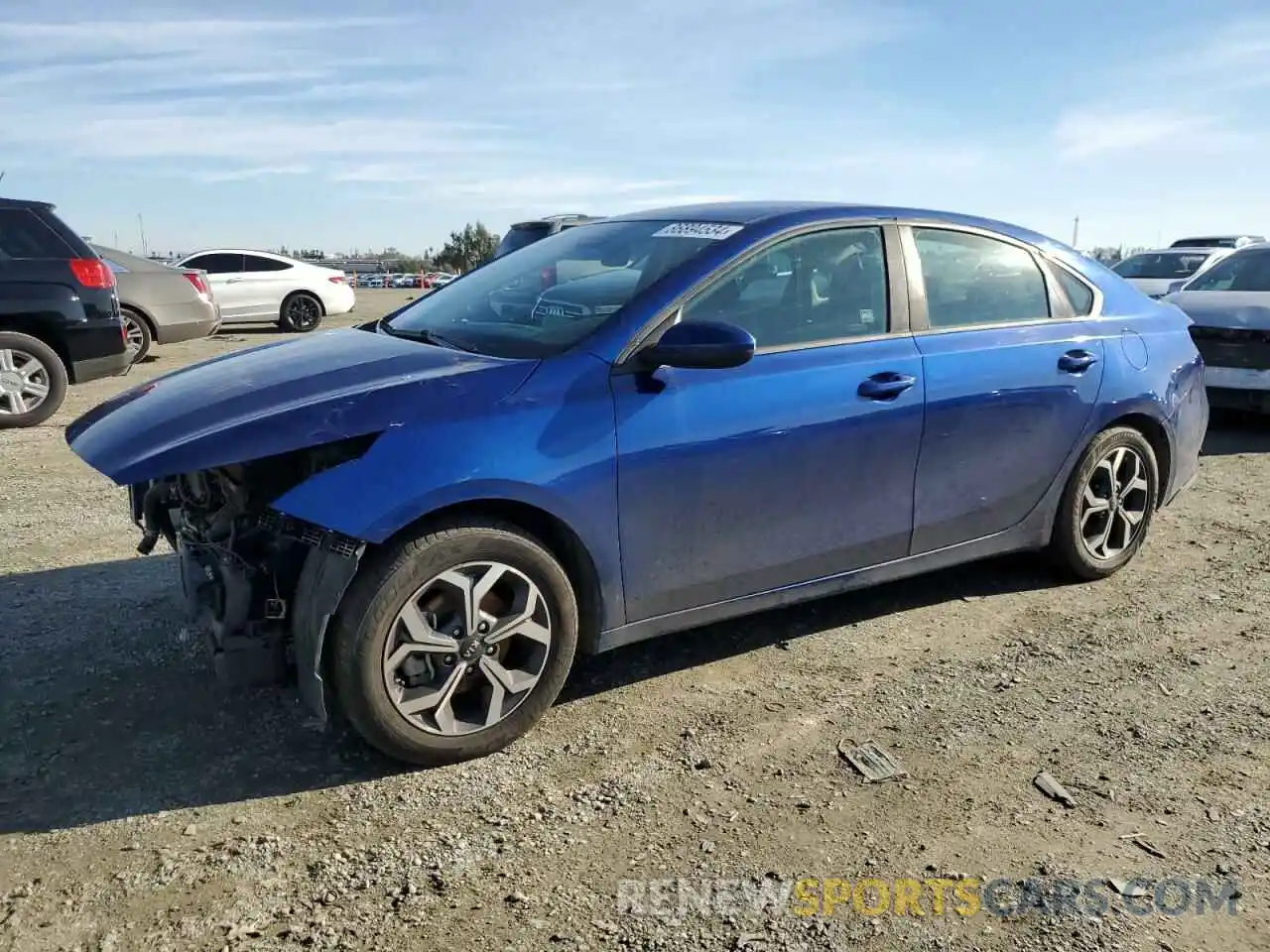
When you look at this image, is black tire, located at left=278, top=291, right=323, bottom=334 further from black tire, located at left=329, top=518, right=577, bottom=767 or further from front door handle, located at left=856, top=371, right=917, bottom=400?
black tire, located at left=329, top=518, right=577, bottom=767

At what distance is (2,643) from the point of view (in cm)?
379

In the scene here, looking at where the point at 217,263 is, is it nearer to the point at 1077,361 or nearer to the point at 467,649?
the point at 1077,361

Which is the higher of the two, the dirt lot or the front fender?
the front fender

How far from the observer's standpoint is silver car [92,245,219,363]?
38.0 ft

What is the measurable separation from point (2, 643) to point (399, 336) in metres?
1.88

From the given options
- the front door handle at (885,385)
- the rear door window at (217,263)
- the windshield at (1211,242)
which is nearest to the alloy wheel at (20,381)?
the front door handle at (885,385)

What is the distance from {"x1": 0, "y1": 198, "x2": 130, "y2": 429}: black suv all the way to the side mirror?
6.75 meters

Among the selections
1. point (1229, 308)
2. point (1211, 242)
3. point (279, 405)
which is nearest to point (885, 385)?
point (279, 405)

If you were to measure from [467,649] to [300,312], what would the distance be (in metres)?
15.3

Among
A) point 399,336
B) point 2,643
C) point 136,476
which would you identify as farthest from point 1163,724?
point 2,643

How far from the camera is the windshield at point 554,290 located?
3.38 meters

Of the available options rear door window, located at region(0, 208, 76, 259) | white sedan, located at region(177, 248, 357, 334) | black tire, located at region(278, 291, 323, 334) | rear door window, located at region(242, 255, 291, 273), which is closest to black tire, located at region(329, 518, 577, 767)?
rear door window, located at region(0, 208, 76, 259)

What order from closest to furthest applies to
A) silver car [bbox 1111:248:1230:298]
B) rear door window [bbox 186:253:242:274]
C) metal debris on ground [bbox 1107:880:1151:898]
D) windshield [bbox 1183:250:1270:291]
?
1. metal debris on ground [bbox 1107:880:1151:898]
2. windshield [bbox 1183:250:1270:291]
3. silver car [bbox 1111:248:1230:298]
4. rear door window [bbox 186:253:242:274]

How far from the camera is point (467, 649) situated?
2.98 m
